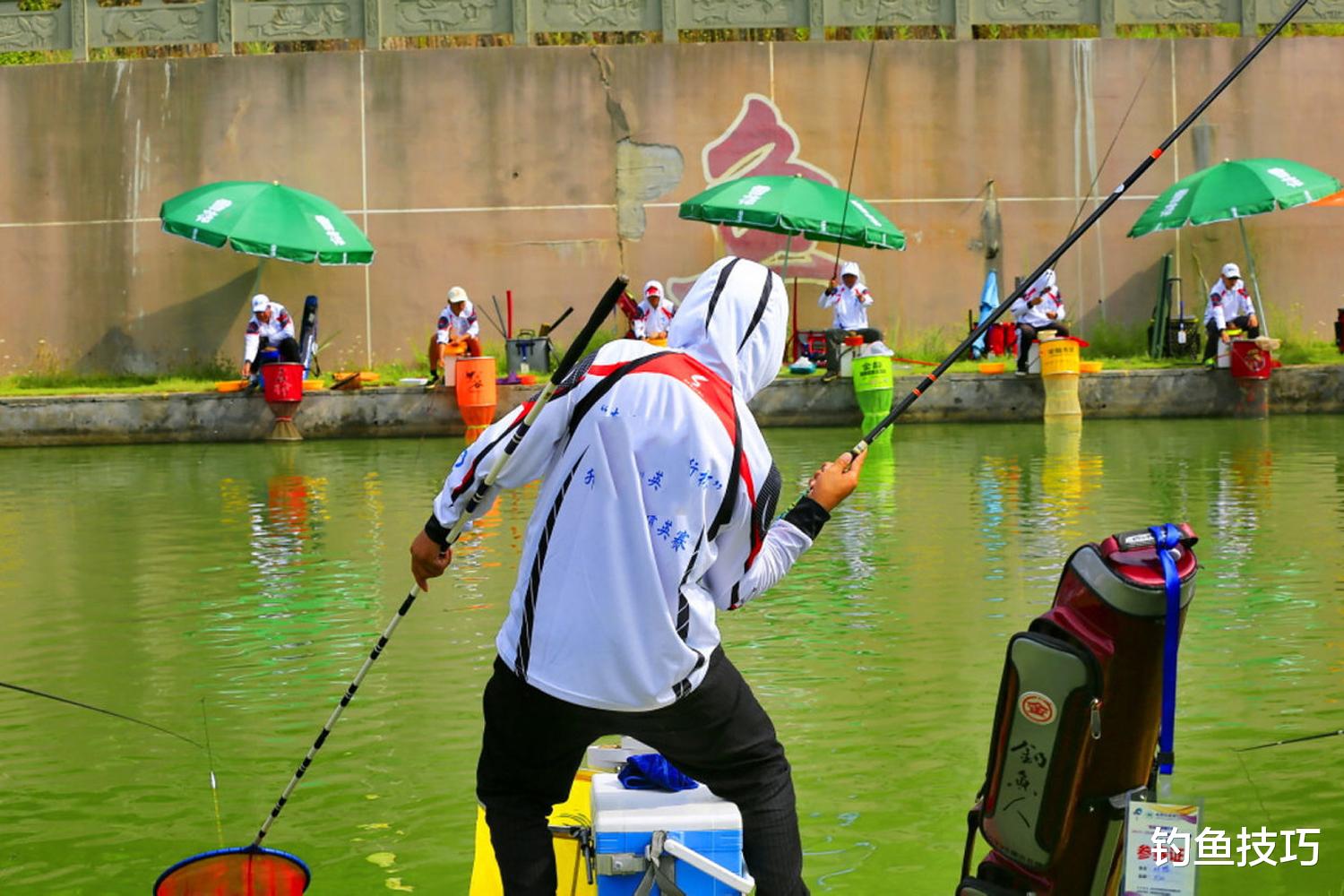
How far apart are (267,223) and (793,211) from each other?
6553 mm

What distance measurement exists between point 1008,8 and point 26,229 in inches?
548

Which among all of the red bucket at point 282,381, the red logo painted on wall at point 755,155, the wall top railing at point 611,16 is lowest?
the red bucket at point 282,381

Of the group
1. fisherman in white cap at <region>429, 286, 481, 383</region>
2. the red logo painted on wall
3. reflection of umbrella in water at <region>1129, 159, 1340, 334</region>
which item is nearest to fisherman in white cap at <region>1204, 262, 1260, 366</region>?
reflection of umbrella in water at <region>1129, 159, 1340, 334</region>

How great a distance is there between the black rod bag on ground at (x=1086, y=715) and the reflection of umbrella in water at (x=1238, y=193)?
1826 centimetres

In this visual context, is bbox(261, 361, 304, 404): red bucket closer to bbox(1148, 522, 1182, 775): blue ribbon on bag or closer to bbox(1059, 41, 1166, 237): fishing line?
bbox(1059, 41, 1166, 237): fishing line

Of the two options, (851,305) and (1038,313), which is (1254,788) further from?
(851,305)

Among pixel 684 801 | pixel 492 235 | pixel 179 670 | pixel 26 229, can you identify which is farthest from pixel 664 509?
pixel 26 229

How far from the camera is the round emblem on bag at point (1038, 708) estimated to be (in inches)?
155

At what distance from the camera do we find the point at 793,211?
21828mm

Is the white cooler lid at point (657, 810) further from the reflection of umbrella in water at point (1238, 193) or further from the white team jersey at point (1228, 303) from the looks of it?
the white team jersey at point (1228, 303)

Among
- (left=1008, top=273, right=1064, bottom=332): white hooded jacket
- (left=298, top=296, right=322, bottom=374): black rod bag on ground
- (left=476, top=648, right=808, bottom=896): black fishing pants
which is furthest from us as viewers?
(left=298, top=296, right=322, bottom=374): black rod bag on ground

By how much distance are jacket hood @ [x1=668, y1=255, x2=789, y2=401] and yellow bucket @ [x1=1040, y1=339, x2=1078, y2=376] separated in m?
15.7

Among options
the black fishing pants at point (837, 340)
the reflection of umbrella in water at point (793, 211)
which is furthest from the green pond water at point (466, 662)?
the reflection of umbrella in water at point (793, 211)

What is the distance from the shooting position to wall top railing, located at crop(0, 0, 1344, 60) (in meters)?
25.1
